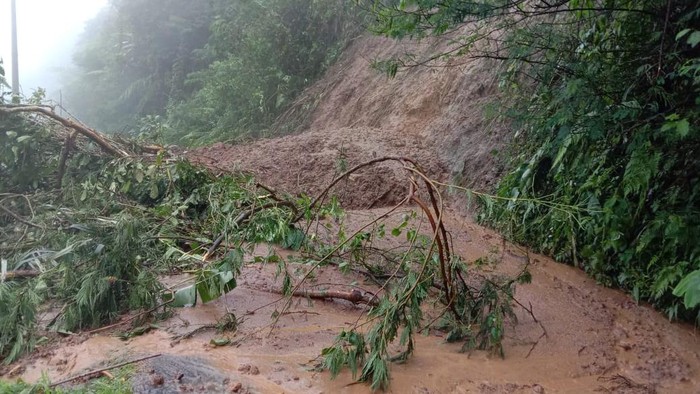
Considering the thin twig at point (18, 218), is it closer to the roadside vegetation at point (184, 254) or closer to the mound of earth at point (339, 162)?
the roadside vegetation at point (184, 254)

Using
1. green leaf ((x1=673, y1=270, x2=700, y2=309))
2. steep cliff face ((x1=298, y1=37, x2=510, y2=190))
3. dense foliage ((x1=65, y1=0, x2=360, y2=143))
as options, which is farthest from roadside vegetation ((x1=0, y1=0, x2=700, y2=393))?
dense foliage ((x1=65, y1=0, x2=360, y2=143))

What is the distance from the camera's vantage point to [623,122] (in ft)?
13.7

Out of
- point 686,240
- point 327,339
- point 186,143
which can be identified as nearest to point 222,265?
point 327,339

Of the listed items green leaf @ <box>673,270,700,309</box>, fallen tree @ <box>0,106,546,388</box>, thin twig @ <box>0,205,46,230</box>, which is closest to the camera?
green leaf @ <box>673,270,700,309</box>

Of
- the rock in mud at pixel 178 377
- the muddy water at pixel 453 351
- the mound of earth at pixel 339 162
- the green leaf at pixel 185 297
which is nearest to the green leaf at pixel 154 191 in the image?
the mound of earth at pixel 339 162

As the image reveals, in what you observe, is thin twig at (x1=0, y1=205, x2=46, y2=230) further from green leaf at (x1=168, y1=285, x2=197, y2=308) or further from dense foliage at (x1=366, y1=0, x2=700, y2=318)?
dense foliage at (x1=366, y1=0, x2=700, y2=318)

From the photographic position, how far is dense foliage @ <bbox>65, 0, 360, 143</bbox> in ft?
42.6

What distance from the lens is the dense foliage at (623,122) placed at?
400 centimetres

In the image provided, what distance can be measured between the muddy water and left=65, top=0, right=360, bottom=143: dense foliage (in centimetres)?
550

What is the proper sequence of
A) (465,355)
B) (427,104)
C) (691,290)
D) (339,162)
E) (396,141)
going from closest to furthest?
1. (691,290)
2. (465,355)
3. (339,162)
4. (396,141)
5. (427,104)

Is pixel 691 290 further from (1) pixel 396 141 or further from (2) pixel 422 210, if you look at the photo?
(1) pixel 396 141

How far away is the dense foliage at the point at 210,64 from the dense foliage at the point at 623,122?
6124 mm

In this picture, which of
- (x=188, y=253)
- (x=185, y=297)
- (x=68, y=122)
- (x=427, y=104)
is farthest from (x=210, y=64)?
(x=185, y=297)

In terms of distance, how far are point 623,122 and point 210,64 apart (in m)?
14.1
